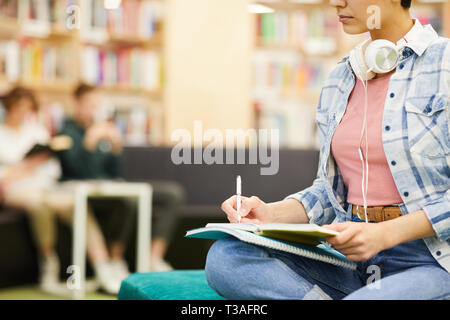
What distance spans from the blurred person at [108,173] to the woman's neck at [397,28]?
2258 millimetres

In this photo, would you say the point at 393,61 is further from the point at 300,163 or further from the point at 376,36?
the point at 300,163

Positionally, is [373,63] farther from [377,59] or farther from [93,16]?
[93,16]

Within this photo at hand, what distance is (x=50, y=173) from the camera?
321 cm

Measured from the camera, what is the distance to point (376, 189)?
1.03 metres

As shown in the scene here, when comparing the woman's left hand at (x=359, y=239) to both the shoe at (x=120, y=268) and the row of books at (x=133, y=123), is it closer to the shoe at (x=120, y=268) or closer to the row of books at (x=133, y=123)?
the shoe at (x=120, y=268)

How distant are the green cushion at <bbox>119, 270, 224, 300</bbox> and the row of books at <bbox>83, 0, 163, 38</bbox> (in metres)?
2.80

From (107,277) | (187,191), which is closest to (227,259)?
(107,277)

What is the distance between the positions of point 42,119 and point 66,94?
275 millimetres

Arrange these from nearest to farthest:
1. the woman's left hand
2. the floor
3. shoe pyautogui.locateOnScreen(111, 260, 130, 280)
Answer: the woman's left hand → the floor → shoe pyautogui.locateOnScreen(111, 260, 130, 280)

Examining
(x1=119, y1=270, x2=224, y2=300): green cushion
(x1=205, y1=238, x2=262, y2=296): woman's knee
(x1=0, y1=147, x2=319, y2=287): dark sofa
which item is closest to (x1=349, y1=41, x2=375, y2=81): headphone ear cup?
(x1=205, y1=238, x2=262, y2=296): woman's knee

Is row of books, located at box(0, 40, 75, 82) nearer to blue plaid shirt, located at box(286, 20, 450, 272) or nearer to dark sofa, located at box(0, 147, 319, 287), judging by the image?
dark sofa, located at box(0, 147, 319, 287)

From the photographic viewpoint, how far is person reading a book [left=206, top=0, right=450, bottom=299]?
36.2 inches

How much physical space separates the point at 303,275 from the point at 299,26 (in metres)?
3.45

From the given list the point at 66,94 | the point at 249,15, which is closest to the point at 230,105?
the point at 249,15
